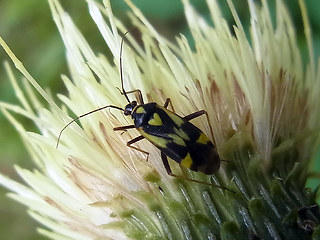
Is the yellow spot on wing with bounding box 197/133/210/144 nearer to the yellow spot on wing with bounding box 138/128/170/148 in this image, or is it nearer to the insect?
the insect

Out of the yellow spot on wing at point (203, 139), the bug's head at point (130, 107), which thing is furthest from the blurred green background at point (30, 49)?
the yellow spot on wing at point (203, 139)

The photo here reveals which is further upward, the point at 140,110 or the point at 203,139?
the point at 140,110

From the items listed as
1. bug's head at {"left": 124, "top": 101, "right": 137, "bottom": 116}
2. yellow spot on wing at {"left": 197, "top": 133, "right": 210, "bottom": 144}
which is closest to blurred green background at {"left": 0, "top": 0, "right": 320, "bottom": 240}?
bug's head at {"left": 124, "top": 101, "right": 137, "bottom": 116}

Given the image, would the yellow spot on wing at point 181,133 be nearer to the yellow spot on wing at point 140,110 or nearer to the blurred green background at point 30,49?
the yellow spot on wing at point 140,110

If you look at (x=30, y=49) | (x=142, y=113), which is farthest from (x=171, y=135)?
(x=30, y=49)

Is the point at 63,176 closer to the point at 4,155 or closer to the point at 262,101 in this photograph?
the point at 262,101

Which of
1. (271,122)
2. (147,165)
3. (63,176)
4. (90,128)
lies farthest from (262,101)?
(63,176)

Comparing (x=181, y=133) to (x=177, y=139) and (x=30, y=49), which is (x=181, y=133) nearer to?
(x=177, y=139)

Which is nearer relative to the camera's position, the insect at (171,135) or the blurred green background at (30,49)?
the insect at (171,135)
